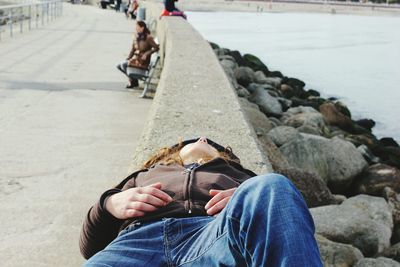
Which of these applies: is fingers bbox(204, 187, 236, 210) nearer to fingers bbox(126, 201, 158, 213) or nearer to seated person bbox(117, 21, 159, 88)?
fingers bbox(126, 201, 158, 213)

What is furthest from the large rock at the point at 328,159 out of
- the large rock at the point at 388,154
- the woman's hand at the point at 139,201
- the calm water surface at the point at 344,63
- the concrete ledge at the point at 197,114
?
the calm water surface at the point at 344,63

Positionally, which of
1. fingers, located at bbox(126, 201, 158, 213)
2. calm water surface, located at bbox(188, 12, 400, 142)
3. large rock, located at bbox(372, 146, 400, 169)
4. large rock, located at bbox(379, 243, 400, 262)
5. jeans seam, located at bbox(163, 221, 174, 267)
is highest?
fingers, located at bbox(126, 201, 158, 213)

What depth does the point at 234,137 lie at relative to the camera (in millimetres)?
4234

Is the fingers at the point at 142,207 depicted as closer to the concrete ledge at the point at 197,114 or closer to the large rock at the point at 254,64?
the concrete ledge at the point at 197,114

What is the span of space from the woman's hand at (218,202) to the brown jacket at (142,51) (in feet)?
22.2

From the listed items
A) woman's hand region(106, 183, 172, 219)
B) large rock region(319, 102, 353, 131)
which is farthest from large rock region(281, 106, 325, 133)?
woman's hand region(106, 183, 172, 219)

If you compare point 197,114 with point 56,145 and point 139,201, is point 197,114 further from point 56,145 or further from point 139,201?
point 139,201

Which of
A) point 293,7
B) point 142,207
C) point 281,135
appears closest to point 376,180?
point 281,135

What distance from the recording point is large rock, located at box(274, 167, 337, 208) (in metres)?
5.64

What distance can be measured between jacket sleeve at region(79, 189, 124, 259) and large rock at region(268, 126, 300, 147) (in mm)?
5132

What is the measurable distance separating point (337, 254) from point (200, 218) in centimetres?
202

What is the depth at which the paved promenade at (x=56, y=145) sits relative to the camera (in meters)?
3.85

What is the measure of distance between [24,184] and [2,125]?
2.00 metres

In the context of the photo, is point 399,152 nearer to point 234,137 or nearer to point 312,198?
point 312,198
